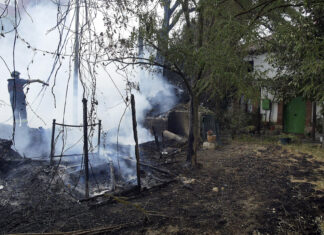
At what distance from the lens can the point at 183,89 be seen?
48.4 ft

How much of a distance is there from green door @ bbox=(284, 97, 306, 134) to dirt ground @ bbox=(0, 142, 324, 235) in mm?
5661

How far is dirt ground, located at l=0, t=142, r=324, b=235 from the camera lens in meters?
3.76

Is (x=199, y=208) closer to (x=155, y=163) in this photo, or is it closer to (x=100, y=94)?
(x=155, y=163)

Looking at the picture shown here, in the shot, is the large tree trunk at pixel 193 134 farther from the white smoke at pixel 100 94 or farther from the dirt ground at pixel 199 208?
the white smoke at pixel 100 94

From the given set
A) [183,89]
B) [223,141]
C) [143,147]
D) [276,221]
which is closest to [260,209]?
[276,221]

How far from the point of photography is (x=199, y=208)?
4.54 metres

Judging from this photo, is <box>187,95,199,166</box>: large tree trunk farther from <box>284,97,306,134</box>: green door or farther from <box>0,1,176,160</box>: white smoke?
<box>284,97,306,134</box>: green door

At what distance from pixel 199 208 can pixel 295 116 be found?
32.1 feet

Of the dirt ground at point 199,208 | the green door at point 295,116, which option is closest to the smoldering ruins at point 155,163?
the dirt ground at point 199,208

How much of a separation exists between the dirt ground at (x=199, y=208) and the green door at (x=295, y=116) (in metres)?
5.66

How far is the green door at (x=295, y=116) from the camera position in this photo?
463 inches

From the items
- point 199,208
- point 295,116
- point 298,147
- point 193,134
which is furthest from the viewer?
point 295,116

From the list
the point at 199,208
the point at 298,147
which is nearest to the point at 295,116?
the point at 298,147

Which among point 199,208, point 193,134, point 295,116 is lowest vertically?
point 199,208
